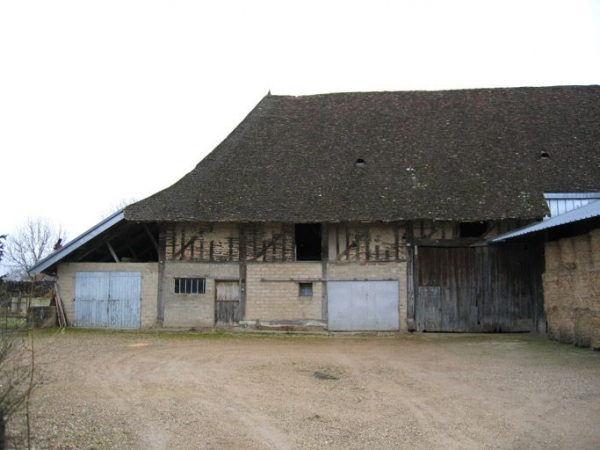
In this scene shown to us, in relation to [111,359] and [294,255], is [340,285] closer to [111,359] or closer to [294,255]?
[294,255]

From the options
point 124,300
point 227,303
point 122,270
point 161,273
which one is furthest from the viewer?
point 122,270

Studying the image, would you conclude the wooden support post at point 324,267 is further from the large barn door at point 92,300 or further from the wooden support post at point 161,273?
the large barn door at point 92,300

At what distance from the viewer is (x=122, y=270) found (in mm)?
17078

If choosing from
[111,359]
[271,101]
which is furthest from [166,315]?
[271,101]

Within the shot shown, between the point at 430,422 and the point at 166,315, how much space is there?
11251 mm

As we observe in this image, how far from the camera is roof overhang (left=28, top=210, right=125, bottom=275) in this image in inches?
650

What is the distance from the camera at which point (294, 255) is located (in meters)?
16.6

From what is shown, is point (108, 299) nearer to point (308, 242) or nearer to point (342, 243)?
point (308, 242)

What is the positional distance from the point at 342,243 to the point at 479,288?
3.88 m

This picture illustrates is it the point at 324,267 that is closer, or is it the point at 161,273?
the point at 324,267

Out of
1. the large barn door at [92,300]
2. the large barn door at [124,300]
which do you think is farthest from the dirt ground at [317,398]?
the large barn door at [92,300]

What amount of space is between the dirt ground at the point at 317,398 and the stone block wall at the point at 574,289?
16.4 inches

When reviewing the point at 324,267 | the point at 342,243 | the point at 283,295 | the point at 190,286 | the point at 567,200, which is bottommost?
the point at 283,295

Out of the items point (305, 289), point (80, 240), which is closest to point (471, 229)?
point (305, 289)
